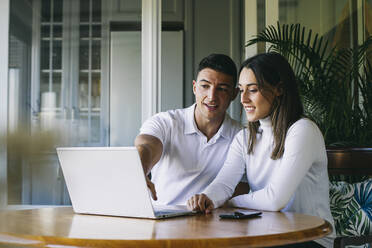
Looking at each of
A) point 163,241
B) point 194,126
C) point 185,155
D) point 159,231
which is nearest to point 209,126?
point 194,126

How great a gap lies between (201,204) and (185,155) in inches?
25.1

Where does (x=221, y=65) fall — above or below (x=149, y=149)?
above

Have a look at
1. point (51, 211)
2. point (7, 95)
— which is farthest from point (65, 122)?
point (51, 211)

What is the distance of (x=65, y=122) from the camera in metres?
3.68

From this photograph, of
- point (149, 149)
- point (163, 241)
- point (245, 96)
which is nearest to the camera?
point (163, 241)

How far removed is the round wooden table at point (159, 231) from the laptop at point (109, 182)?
31 mm

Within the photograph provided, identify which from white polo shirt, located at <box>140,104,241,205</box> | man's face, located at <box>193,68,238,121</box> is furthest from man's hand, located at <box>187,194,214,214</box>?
man's face, located at <box>193,68,238,121</box>

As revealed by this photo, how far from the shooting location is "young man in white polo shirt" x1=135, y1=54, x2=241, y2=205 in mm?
1986

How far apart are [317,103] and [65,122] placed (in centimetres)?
206

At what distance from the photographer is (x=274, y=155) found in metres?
1.57

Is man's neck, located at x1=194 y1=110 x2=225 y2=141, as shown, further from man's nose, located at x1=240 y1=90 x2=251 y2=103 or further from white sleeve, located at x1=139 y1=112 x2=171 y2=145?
man's nose, located at x1=240 y1=90 x2=251 y2=103

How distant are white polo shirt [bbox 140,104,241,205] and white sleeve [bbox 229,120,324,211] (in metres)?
0.45

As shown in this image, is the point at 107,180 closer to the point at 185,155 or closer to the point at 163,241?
the point at 163,241

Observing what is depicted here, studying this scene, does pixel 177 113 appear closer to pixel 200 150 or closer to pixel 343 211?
pixel 200 150
